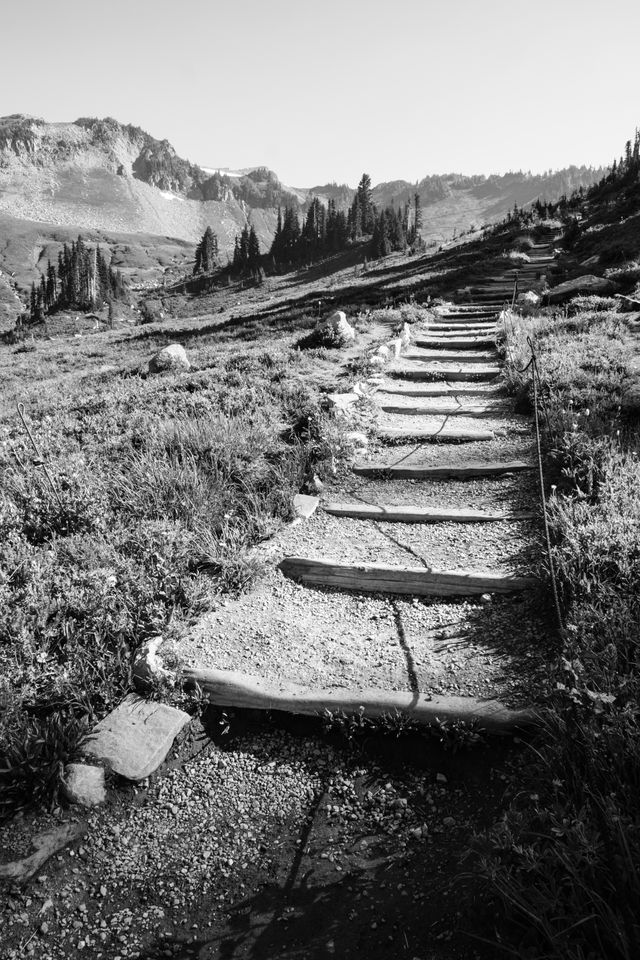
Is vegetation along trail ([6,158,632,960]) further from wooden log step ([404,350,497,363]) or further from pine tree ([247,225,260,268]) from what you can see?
pine tree ([247,225,260,268])

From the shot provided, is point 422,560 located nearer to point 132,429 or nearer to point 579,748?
point 579,748

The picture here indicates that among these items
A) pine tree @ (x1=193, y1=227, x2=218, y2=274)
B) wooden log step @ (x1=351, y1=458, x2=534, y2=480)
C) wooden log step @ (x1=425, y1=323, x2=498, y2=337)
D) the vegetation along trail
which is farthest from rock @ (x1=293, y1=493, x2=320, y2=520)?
pine tree @ (x1=193, y1=227, x2=218, y2=274)

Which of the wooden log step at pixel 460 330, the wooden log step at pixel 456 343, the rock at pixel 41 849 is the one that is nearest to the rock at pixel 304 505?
the rock at pixel 41 849

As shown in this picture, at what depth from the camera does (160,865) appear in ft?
9.21

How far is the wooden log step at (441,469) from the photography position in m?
6.83

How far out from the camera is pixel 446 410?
9297 mm

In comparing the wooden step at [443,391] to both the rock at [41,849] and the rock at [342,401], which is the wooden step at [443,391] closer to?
the rock at [342,401]

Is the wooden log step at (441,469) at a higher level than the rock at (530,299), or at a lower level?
lower

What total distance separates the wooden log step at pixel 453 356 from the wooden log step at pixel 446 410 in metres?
3.44

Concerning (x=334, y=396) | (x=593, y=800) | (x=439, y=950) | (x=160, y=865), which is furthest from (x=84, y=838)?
(x=334, y=396)

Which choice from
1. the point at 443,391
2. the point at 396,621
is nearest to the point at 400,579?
the point at 396,621

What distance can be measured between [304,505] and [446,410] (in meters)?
3.98

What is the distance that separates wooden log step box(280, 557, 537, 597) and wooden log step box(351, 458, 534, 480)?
2.33m

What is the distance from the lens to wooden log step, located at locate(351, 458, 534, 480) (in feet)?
22.4
